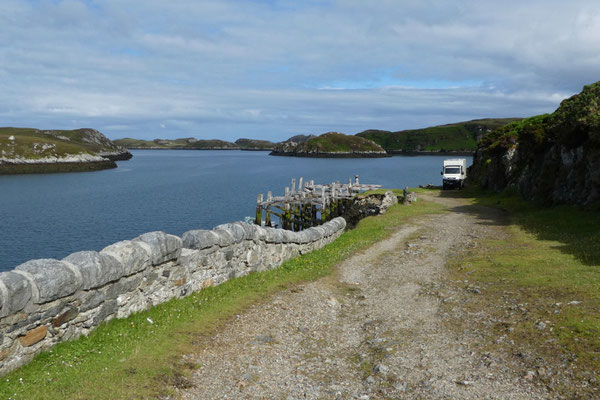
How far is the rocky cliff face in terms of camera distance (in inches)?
Result: 981

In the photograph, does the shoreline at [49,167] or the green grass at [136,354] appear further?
the shoreline at [49,167]

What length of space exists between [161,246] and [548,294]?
10298mm

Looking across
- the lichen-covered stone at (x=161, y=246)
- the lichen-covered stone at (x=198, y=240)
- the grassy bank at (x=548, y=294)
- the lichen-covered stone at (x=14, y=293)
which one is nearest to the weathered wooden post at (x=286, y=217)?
the grassy bank at (x=548, y=294)

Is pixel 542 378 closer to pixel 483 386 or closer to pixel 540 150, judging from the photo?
pixel 483 386

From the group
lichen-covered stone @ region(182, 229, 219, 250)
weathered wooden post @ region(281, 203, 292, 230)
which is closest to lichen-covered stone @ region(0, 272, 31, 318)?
lichen-covered stone @ region(182, 229, 219, 250)

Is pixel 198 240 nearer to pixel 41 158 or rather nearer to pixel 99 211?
pixel 99 211

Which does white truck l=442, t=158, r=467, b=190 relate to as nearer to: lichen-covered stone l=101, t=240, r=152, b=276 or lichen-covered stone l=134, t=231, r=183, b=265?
lichen-covered stone l=134, t=231, r=183, b=265

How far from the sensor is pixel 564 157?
28516mm

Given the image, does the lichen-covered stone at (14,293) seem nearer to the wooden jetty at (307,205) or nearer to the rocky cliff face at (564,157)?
the rocky cliff face at (564,157)

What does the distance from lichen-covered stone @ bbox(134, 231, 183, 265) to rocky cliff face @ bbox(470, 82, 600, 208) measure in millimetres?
22458

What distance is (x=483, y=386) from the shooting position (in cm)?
729

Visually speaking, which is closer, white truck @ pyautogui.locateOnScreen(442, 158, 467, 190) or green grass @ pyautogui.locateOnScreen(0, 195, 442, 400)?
green grass @ pyautogui.locateOnScreen(0, 195, 442, 400)

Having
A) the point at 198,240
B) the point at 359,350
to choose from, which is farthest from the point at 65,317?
the point at 359,350

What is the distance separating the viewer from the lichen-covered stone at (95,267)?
856 centimetres
